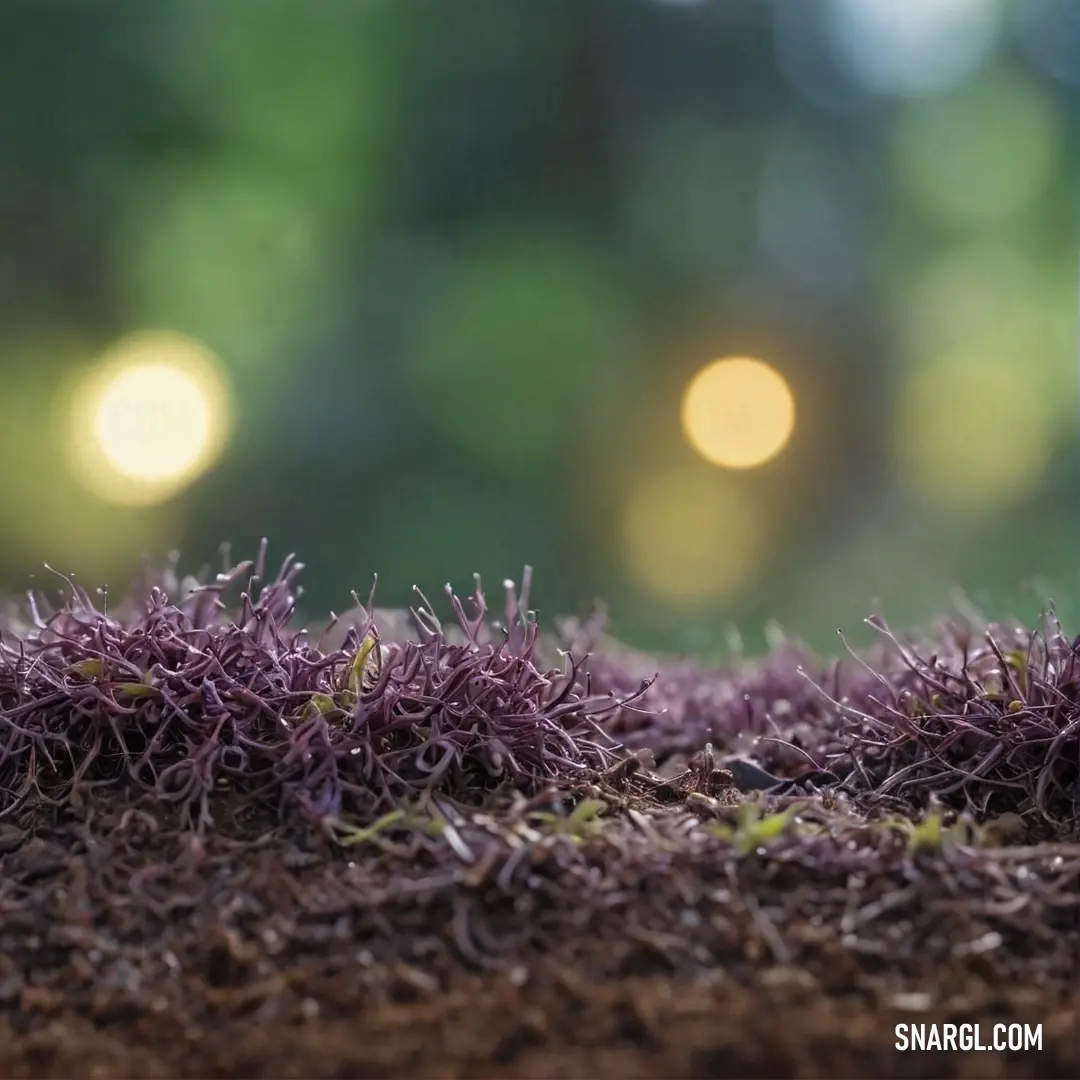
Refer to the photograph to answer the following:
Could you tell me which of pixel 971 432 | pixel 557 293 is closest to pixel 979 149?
pixel 971 432

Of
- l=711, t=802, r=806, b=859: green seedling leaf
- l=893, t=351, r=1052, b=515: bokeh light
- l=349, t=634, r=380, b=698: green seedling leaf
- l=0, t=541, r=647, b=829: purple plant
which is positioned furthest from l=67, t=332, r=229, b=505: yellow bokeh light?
l=711, t=802, r=806, b=859: green seedling leaf

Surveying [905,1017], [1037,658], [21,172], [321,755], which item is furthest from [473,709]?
[21,172]

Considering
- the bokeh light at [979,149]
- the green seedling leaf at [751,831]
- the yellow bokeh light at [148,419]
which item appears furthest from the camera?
the bokeh light at [979,149]

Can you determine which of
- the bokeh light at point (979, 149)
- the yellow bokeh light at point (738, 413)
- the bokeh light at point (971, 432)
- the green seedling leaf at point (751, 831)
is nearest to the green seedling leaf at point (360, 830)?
the green seedling leaf at point (751, 831)

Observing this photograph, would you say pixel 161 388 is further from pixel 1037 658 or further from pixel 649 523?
pixel 1037 658

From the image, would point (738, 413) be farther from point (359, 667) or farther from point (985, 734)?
point (359, 667)

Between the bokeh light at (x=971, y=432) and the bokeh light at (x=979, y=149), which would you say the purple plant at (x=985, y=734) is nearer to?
the bokeh light at (x=971, y=432)

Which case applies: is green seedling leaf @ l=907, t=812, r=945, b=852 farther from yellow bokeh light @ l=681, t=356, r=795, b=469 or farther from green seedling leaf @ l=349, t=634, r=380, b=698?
yellow bokeh light @ l=681, t=356, r=795, b=469
